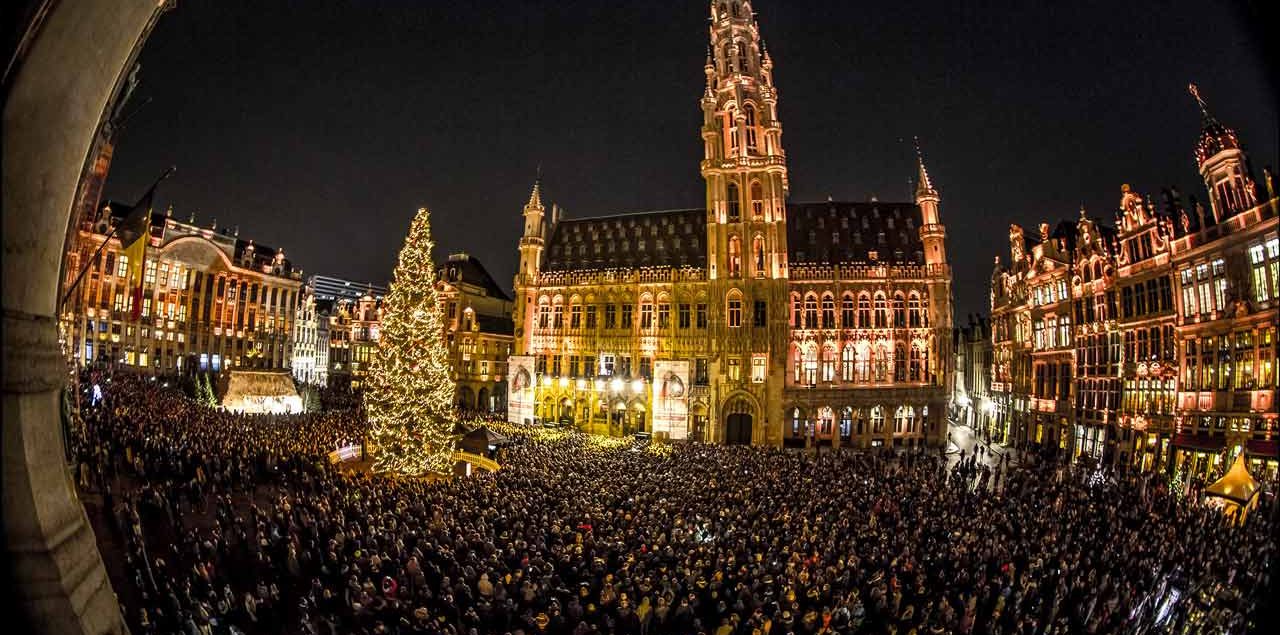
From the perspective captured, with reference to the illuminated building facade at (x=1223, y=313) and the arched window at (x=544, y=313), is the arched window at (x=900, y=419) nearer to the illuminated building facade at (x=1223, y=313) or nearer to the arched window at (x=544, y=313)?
the illuminated building facade at (x=1223, y=313)

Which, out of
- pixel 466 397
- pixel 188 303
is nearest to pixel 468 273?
pixel 466 397

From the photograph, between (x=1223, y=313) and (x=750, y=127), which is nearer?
(x=1223, y=313)

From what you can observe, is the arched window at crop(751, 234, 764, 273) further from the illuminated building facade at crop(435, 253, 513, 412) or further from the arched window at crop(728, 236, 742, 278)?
the illuminated building facade at crop(435, 253, 513, 412)

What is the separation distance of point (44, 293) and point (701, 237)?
52042 millimetres

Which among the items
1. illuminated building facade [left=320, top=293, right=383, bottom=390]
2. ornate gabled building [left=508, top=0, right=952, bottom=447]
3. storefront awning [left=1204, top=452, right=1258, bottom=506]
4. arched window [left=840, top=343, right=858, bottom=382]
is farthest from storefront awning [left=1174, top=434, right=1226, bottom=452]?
illuminated building facade [left=320, top=293, right=383, bottom=390]

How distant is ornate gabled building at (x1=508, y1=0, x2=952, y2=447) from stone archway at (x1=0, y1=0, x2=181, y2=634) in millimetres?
42555

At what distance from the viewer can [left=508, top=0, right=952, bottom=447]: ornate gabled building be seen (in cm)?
4544

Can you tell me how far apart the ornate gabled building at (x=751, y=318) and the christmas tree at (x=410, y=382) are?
23.4 meters

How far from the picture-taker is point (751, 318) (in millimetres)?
45594

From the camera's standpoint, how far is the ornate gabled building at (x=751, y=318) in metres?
45.4

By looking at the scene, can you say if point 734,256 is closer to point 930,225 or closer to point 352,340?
point 930,225

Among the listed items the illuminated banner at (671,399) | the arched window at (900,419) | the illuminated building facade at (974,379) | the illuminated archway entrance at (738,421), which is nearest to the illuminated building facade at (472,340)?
the illuminated banner at (671,399)

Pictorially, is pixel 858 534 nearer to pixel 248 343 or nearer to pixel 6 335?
pixel 6 335

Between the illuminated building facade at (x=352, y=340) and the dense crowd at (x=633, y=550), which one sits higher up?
the illuminated building facade at (x=352, y=340)
